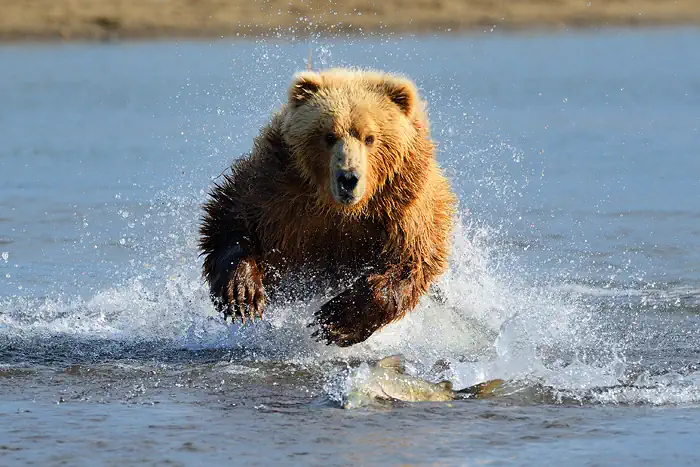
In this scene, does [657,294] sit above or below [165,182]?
below

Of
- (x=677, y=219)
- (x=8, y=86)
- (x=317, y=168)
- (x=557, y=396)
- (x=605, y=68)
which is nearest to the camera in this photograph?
(x=557, y=396)

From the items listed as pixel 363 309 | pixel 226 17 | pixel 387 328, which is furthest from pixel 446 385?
Result: pixel 226 17

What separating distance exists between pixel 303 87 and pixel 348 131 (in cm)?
47

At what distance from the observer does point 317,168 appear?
6781 mm

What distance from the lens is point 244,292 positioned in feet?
23.2

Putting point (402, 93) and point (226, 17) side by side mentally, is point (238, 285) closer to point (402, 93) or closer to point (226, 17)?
point (402, 93)

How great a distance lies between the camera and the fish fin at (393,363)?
633 cm

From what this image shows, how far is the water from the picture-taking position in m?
5.54

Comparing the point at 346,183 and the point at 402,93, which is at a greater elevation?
the point at 402,93

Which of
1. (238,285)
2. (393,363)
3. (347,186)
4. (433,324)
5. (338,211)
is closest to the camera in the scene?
(393,363)

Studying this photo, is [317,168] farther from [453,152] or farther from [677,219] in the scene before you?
[453,152]

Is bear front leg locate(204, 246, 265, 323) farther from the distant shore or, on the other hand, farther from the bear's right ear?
the distant shore

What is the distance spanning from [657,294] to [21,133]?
11.2m

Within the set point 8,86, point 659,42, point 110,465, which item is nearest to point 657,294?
point 110,465
